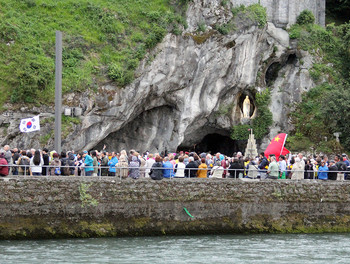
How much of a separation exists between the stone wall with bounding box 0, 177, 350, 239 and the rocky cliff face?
10.4 meters

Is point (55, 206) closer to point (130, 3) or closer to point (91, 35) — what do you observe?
point (91, 35)

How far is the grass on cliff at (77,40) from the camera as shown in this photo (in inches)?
1233

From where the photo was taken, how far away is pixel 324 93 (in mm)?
40156

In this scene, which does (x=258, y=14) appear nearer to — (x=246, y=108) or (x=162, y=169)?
(x=246, y=108)

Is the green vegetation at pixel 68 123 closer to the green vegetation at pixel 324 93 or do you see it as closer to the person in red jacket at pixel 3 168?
the person in red jacket at pixel 3 168

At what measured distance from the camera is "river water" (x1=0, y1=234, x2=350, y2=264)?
18.1m

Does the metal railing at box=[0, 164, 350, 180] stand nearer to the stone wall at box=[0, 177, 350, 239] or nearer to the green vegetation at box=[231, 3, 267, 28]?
the stone wall at box=[0, 177, 350, 239]

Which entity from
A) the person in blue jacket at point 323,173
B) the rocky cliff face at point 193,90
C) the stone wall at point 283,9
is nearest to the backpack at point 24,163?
the rocky cliff face at point 193,90

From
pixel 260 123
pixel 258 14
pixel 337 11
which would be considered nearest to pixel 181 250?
pixel 260 123

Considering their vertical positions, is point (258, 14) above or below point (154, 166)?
above

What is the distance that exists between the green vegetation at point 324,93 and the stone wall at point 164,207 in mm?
14608

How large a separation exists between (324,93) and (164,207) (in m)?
20.9

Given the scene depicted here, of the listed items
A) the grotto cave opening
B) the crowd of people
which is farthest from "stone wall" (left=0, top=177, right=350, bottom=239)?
the grotto cave opening

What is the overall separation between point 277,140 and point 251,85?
38.2 feet
